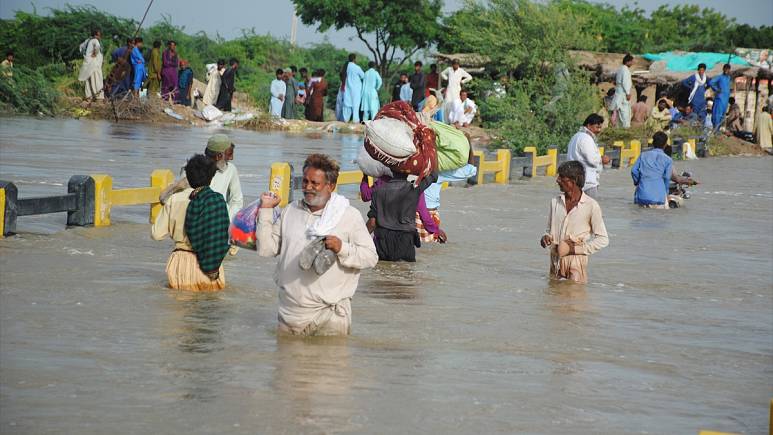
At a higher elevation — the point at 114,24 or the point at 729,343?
the point at 114,24

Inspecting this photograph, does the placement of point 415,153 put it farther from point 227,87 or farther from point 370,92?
point 370,92

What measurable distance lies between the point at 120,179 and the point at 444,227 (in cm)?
468

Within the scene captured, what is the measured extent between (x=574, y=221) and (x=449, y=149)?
2.50m

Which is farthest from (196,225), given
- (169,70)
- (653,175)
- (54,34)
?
(54,34)

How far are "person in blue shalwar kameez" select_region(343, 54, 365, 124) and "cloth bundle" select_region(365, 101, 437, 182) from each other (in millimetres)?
22534

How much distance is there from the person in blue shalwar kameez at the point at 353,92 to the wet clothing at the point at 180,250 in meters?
24.8

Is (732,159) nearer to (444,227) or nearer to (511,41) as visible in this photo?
(511,41)

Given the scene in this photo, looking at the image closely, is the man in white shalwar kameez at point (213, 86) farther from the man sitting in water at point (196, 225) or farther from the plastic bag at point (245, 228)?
the plastic bag at point (245, 228)

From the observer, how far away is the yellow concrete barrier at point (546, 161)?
72.4 ft

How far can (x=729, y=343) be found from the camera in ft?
27.6

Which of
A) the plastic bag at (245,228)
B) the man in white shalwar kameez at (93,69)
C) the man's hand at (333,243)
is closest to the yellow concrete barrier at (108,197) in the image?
the plastic bag at (245,228)

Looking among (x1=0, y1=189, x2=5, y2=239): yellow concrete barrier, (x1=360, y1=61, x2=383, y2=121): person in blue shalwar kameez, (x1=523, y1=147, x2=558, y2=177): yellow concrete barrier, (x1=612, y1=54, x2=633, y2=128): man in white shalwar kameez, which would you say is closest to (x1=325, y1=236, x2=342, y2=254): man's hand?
(x1=0, y1=189, x2=5, y2=239): yellow concrete barrier

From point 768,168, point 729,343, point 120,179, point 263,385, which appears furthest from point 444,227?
point 768,168

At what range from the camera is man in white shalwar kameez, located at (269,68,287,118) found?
32750mm
